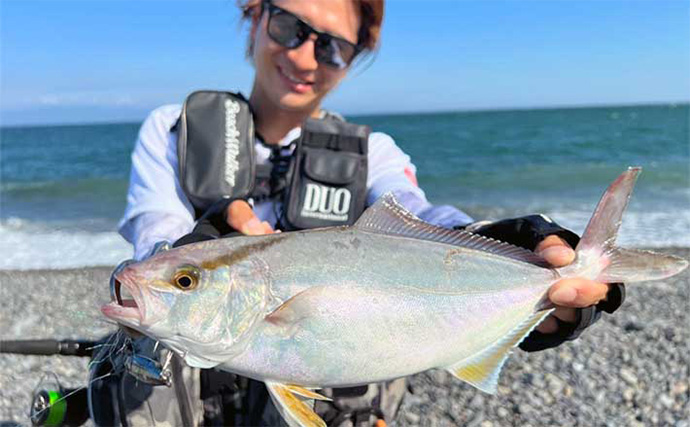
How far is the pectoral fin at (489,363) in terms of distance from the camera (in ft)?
6.71

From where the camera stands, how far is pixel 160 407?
8.30 feet

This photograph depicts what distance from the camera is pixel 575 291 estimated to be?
78.6 inches

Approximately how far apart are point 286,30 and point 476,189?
51.8 ft

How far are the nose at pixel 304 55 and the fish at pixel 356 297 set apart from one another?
65.7 inches

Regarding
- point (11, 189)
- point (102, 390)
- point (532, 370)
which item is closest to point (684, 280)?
point (532, 370)

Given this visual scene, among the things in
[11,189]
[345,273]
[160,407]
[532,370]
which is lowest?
[11,189]

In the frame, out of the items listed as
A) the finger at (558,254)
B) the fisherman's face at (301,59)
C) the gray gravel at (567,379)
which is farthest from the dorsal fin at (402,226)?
the gray gravel at (567,379)

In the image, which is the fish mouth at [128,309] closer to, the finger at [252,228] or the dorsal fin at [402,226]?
the dorsal fin at [402,226]

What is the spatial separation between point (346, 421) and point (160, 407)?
0.91 meters

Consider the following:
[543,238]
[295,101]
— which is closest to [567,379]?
[543,238]

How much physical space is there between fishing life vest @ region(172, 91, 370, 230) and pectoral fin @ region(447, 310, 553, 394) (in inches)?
61.3

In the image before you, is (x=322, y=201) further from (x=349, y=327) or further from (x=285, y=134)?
(x=349, y=327)

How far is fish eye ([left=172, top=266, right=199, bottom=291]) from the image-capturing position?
171 centimetres

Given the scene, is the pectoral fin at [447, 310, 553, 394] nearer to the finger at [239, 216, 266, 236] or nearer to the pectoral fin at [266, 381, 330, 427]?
the pectoral fin at [266, 381, 330, 427]
